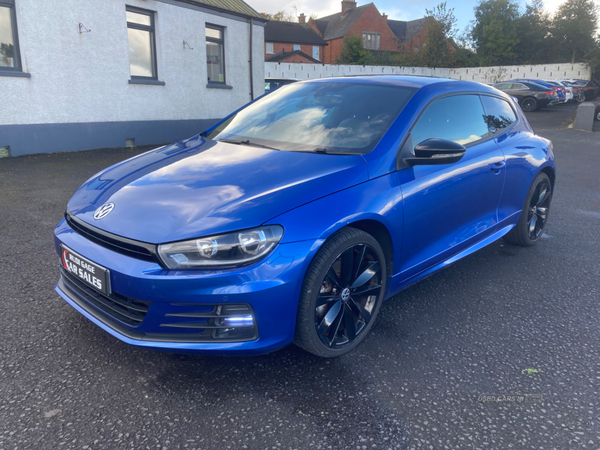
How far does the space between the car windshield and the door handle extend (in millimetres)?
968

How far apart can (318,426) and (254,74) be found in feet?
45.7

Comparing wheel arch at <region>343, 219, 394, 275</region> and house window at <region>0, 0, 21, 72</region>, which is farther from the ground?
house window at <region>0, 0, 21, 72</region>

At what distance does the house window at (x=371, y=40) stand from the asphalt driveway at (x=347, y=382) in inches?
2370

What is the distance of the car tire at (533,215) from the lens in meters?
4.36

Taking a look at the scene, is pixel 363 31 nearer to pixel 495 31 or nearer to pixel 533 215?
pixel 495 31

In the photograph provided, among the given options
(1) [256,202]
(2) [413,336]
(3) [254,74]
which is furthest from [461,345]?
(3) [254,74]

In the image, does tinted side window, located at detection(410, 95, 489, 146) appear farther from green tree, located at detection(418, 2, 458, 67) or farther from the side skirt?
green tree, located at detection(418, 2, 458, 67)

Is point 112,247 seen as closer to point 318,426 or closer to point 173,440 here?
point 173,440

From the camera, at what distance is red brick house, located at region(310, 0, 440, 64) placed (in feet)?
189

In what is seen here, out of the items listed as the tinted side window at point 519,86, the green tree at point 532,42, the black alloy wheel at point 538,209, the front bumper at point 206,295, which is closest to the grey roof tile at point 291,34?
the green tree at point 532,42

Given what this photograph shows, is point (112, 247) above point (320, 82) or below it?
below

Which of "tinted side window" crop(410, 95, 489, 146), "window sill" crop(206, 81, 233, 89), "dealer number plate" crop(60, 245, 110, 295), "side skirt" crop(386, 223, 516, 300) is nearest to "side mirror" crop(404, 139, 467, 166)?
"tinted side window" crop(410, 95, 489, 146)

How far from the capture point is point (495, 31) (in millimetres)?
47844

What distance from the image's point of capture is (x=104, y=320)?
235 centimetres
